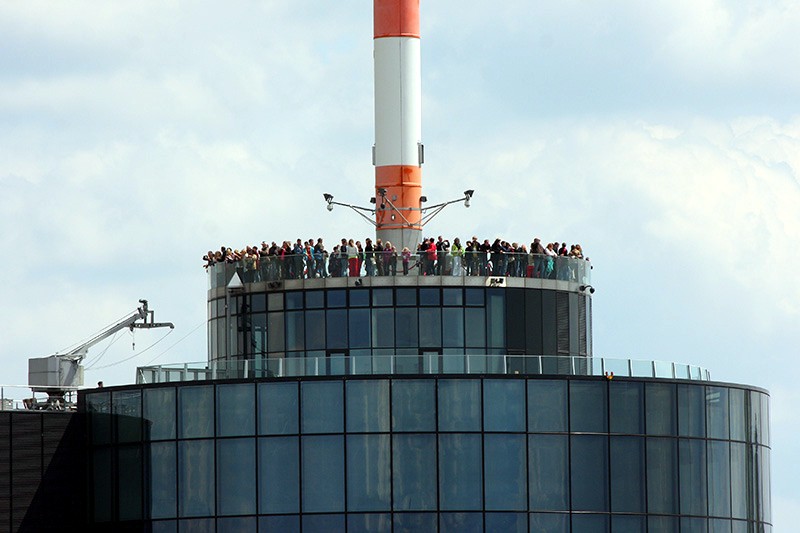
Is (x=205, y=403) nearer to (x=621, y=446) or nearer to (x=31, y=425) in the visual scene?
(x=31, y=425)

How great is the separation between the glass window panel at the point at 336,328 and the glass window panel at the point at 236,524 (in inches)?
414

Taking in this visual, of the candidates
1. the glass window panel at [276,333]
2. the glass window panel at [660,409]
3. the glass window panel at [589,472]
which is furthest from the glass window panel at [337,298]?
the glass window panel at [660,409]

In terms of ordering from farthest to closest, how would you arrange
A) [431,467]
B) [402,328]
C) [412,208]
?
1. [412,208]
2. [402,328]
3. [431,467]

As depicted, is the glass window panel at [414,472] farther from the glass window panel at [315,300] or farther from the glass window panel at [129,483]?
the glass window panel at [129,483]

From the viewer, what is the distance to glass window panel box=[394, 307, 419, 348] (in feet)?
356

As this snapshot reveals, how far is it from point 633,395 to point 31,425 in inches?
955

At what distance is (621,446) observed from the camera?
335ft

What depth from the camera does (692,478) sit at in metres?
103

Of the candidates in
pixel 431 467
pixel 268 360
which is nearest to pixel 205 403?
pixel 268 360

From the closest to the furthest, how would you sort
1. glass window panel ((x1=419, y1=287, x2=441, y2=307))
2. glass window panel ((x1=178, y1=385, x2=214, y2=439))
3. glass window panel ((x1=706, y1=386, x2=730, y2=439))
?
glass window panel ((x1=178, y1=385, x2=214, y2=439))
glass window panel ((x1=706, y1=386, x2=730, y2=439))
glass window panel ((x1=419, y1=287, x2=441, y2=307))

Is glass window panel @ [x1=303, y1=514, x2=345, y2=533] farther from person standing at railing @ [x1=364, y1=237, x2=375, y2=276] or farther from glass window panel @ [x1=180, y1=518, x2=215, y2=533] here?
person standing at railing @ [x1=364, y1=237, x2=375, y2=276]

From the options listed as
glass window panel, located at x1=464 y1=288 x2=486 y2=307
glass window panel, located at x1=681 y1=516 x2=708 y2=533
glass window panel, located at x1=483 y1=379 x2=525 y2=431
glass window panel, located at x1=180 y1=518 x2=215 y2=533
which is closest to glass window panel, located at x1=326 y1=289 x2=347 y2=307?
glass window panel, located at x1=464 y1=288 x2=486 y2=307

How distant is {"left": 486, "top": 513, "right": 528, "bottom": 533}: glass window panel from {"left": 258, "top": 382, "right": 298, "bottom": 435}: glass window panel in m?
8.49

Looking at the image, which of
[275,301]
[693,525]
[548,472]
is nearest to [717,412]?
[693,525]
